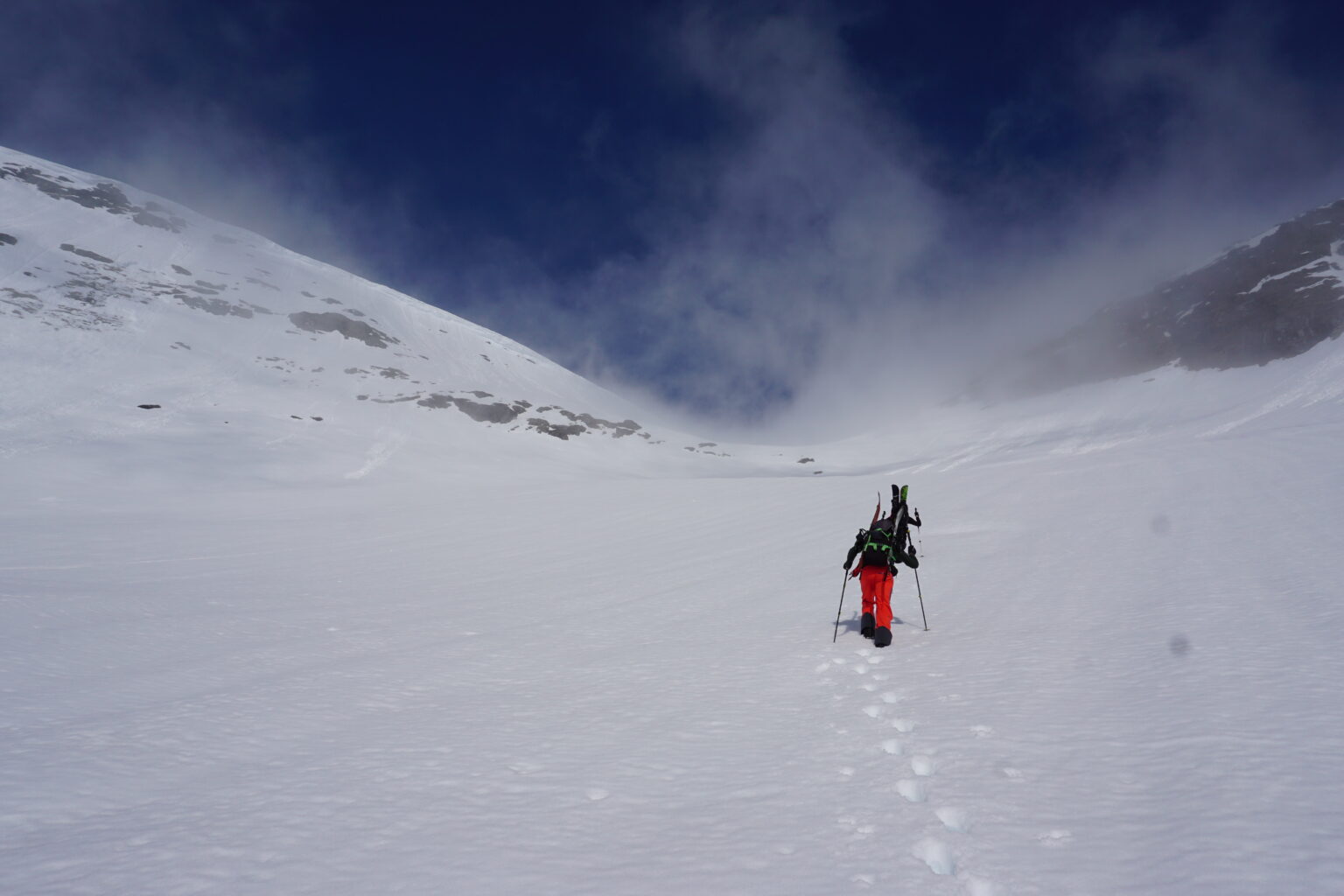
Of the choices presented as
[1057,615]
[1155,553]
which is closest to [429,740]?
[1057,615]

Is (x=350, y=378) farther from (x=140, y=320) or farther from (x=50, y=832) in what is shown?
(x=50, y=832)

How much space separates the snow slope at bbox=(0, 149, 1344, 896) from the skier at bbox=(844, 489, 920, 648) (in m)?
0.37

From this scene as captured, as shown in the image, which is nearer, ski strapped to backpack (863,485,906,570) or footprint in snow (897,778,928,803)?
footprint in snow (897,778,928,803)

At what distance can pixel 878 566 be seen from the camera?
6.88 m

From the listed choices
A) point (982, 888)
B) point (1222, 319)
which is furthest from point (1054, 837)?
point (1222, 319)

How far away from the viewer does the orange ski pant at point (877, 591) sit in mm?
6586

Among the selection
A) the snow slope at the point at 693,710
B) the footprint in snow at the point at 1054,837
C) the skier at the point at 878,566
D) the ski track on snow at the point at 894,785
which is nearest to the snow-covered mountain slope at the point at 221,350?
the snow slope at the point at 693,710

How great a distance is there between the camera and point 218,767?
3.75 meters

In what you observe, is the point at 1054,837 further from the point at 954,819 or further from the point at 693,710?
the point at 693,710

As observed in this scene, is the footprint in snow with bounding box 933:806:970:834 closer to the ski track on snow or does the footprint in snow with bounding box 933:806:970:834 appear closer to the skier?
the ski track on snow

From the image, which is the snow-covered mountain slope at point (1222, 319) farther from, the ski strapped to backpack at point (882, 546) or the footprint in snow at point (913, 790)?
the footprint in snow at point (913, 790)

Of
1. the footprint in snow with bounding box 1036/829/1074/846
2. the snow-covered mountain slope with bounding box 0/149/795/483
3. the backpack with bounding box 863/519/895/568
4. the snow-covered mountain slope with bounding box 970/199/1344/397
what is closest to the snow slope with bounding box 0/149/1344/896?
the footprint in snow with bounding box 1036/829/1074/846

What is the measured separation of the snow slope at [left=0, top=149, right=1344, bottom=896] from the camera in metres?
2.59

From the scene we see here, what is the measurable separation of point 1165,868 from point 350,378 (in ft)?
241
